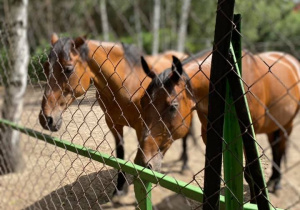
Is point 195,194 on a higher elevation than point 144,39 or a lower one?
A: lower

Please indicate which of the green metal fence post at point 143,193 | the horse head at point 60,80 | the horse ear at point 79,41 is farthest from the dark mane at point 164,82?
the horse ear at point 79,41

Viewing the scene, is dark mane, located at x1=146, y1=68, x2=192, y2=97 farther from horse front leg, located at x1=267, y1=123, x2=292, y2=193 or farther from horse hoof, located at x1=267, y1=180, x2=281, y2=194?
horse hoof, located at x1=267, y1=180, x2=281, y2=194

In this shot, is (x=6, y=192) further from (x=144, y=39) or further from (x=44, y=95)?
(x=144, y=39)

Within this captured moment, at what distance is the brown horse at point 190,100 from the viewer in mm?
1927

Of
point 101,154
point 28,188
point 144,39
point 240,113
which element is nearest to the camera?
point 240,113

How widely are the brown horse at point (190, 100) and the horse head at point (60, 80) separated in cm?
54

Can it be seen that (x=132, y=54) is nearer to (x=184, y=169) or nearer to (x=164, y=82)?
(x=164, y=82)

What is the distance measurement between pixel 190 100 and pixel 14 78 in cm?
220

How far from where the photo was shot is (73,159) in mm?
1923

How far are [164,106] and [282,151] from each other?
7.97 ft

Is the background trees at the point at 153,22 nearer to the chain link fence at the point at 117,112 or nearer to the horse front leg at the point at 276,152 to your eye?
the horse front leg at the point at 276,152

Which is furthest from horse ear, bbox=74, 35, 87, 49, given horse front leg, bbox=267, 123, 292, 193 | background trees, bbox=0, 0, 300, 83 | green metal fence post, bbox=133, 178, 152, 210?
background trees, bbox=0, 0, 300, 83

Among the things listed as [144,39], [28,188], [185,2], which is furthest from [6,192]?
[144,39]

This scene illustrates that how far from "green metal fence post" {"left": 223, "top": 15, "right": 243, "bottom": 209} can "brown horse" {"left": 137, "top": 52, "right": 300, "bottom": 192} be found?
83 mm
